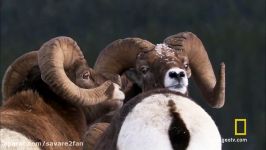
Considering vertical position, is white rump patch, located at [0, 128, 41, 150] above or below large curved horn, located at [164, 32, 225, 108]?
below

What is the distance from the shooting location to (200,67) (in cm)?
1347

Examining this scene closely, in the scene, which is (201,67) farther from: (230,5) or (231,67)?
(230,5)

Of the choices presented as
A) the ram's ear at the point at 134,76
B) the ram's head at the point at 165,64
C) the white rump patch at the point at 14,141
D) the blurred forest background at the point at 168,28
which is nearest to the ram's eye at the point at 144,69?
the ram's head at the point at 165,64

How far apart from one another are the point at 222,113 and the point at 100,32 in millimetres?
13064

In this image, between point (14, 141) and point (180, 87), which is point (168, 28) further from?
point (14, 141)

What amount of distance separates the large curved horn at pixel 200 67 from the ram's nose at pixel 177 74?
2.96ft

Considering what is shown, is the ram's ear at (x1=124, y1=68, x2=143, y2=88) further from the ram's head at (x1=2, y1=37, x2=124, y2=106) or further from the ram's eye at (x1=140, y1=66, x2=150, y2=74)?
the ram's head at (x1=2, y1=37, x2=124, y2=106)

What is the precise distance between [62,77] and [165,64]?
1.39 meters

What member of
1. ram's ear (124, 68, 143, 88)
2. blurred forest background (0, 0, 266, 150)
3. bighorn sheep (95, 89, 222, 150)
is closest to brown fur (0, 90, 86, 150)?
ram's ear (124, 68, 143, 88)

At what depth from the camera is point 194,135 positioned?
28.4 feet

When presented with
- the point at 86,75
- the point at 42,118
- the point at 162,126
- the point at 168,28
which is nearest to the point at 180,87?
the point at 86,75

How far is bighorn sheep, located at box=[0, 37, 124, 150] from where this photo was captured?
10.8 meters

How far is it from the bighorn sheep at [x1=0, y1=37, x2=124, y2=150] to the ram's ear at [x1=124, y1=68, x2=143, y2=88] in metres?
0.53

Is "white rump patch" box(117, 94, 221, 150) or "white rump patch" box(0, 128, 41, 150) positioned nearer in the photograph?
"white rump patch" box(117, 94, 221, 150)
